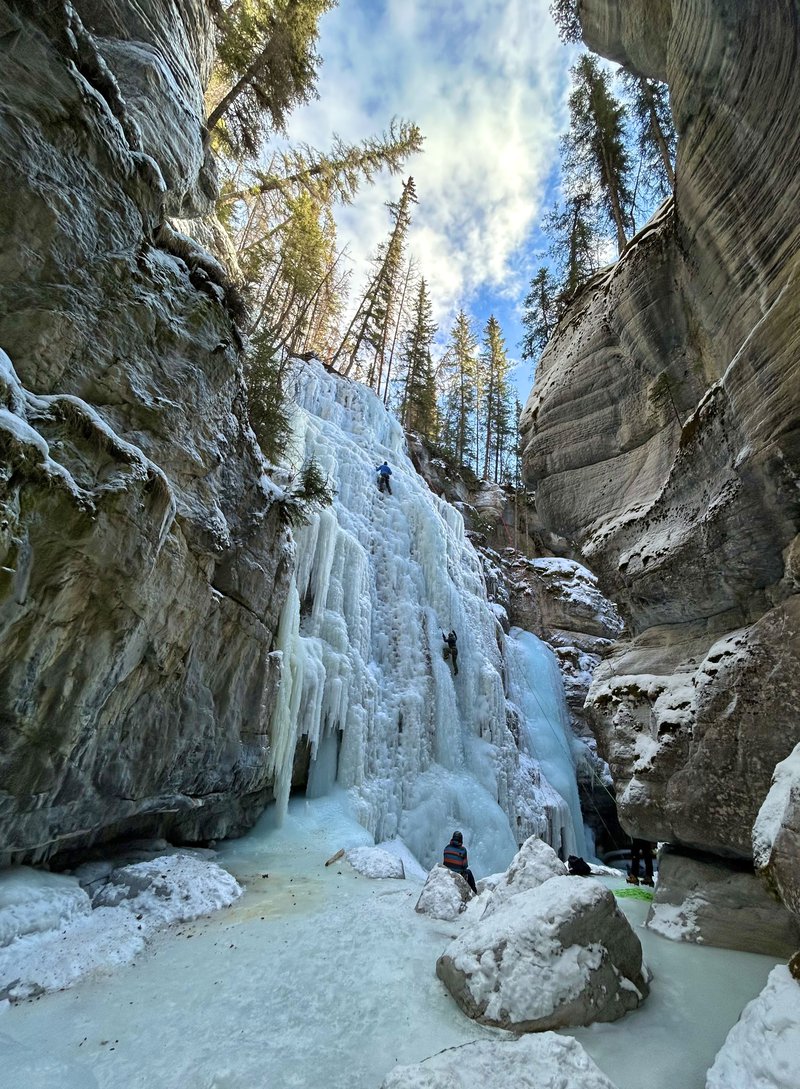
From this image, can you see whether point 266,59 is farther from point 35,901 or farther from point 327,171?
point 35,901

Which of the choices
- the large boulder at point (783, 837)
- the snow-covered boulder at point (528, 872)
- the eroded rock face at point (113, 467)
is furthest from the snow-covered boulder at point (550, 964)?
the eroded rock face at point (113, 467)

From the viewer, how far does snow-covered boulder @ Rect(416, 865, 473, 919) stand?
5.61 meters

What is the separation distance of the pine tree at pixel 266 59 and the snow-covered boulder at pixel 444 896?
49.7 ft

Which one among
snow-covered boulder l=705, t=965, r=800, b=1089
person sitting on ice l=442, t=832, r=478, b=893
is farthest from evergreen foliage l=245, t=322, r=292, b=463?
snow-covered boulder l=705, t=965, r=800, b=1089

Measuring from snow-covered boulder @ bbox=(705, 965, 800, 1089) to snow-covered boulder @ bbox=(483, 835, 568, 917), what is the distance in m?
2.63

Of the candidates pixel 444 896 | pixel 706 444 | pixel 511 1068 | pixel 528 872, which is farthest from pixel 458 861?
pixel 706 444

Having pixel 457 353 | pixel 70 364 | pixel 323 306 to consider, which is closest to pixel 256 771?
pixel 70 364

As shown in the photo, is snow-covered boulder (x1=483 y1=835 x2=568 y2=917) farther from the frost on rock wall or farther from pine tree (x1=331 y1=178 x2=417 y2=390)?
pine tree (x1=331 y1=178 x2=417 y2=390)

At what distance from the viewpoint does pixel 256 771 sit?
314 inches

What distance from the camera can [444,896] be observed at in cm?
580

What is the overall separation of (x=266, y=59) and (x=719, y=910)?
1778cm

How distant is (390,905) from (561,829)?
1019cm

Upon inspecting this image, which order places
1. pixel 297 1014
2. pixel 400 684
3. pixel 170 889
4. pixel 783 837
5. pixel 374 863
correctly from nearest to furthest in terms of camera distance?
pixel 783 837 < pixel 297 1014 < pixel 170 889 < pixel 374 863 < pixel 400 684

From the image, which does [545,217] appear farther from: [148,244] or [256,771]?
[256,771]
